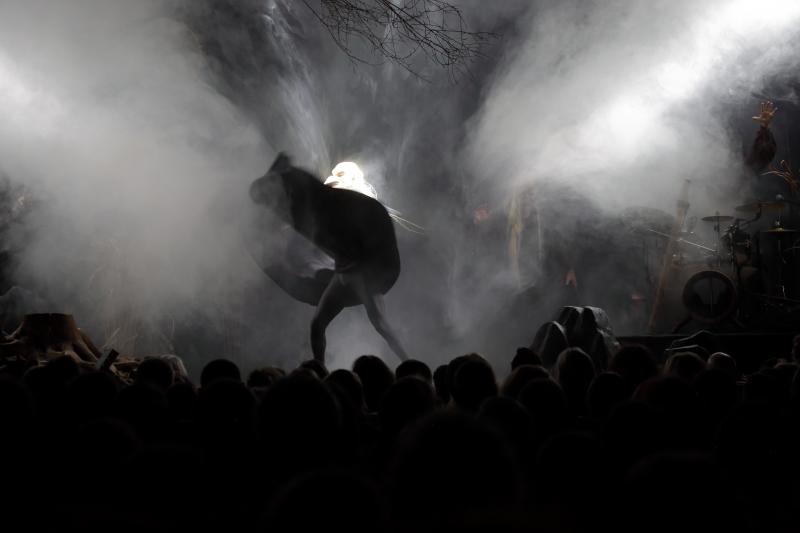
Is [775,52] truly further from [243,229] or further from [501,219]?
[243,229]

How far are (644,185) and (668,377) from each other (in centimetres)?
813

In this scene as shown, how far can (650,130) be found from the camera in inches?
357

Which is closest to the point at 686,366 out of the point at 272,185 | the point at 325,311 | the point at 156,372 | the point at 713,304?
the point at 156,372

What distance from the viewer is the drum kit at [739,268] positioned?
720 centimetres

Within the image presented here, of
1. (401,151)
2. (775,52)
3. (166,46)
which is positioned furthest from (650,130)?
(166,46)

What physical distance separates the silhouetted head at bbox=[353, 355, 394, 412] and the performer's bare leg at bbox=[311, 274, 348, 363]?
326 cm

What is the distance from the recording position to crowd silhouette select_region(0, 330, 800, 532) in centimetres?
93

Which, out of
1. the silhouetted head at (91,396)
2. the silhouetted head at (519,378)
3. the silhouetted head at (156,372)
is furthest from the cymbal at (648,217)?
the silhouetted head at (91,396)

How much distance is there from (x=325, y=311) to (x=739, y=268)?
524 cm

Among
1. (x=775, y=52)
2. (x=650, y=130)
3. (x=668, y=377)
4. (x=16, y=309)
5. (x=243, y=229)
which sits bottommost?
(x=668, y=377)

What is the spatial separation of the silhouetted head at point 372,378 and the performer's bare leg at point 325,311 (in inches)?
128

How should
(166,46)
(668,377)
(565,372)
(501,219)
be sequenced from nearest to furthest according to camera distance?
(668,377) → (565,372) → (166,46) → (501,219)

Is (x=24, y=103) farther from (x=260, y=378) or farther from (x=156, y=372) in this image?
(x=260, y=378)

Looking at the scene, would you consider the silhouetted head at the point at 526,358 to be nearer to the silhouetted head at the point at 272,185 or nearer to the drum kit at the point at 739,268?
the silhouetted head at the point at 272,185
